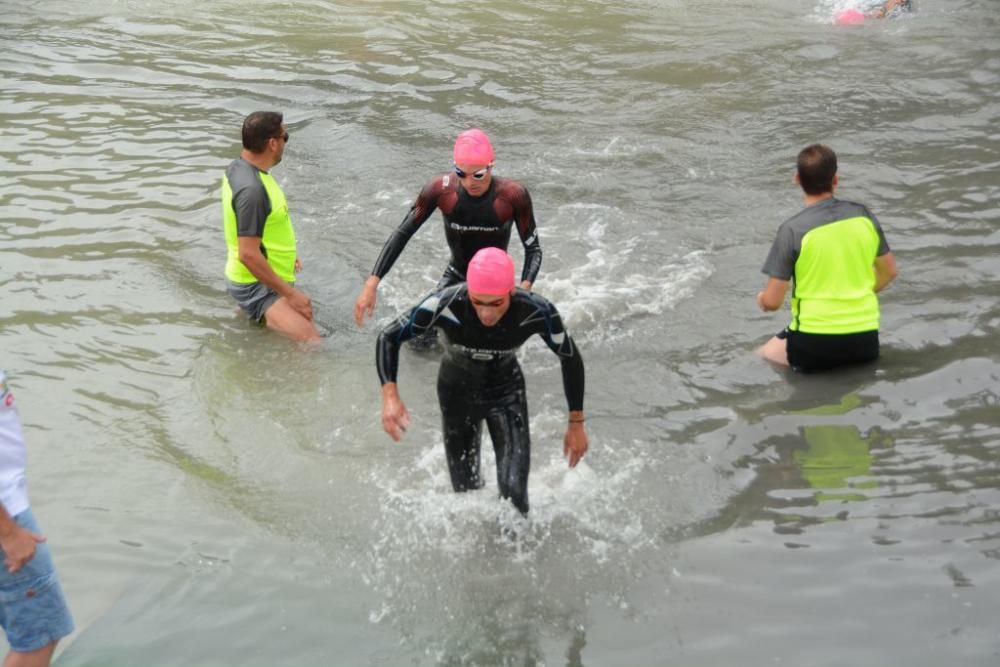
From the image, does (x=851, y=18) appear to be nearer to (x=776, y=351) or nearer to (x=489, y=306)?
(x=776, y=351)

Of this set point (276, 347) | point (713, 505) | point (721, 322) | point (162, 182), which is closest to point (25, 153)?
point (162, 182)

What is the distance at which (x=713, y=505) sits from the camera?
5570mm

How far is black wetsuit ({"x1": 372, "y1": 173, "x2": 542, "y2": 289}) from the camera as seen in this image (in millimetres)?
6660

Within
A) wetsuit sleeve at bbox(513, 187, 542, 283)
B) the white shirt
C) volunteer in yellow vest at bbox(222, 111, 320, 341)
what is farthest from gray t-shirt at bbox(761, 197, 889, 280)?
the white shirt

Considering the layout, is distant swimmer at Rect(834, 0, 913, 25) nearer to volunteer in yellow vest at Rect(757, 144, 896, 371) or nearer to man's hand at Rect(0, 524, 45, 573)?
volunteer in yellow vest at Rect(757, 144, 896, 371)

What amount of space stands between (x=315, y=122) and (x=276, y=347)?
5.11 meters

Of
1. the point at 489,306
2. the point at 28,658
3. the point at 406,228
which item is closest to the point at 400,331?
the point at 489,306

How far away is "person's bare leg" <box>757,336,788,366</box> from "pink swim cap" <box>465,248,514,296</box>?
2810mm

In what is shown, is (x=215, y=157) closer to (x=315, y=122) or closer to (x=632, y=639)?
(x=315, y=122)

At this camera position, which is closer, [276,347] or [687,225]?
[276,347]

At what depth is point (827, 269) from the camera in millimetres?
6148

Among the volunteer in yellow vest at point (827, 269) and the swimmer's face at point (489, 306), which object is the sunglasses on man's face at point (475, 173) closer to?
the swimmer's face at point (489, 306)

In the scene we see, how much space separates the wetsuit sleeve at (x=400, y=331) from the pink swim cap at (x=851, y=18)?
11.8 metres

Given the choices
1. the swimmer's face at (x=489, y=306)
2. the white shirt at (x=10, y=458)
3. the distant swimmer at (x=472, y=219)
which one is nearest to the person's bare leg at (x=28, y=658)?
the white shirt at (x=10, y=458)
